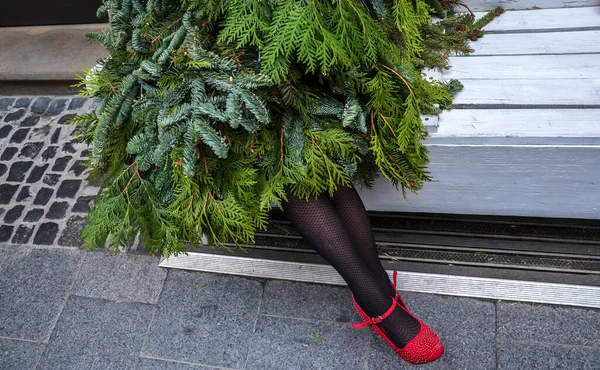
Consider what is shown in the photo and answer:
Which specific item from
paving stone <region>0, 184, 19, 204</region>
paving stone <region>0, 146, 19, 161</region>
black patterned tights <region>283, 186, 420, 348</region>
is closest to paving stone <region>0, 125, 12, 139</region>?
paving stone <region>0, 146, 19, 161</region>

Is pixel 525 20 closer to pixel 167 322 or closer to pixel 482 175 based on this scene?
pixel 482 175

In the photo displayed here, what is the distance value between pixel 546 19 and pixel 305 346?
6.17 ft

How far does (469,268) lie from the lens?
257cm

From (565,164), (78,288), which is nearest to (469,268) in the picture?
(565,164)

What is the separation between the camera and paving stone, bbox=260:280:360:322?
8.39 feet

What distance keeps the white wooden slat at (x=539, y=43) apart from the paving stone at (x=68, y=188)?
2.36 metres

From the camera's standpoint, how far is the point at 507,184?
237 cm

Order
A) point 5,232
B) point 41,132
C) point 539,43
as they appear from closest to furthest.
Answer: point 539,43
point 5,232
point 41,132

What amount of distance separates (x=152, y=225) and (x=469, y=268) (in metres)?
1.40

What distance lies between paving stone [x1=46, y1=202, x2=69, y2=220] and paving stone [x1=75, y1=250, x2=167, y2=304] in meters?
0.40

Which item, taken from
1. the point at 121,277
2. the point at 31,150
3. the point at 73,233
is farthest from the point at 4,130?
the point at 121,277

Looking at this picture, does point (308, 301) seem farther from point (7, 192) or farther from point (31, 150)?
point (31, 150)

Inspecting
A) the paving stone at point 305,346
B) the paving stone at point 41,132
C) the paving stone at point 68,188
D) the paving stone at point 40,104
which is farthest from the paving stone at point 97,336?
the paving stone at point 40,104

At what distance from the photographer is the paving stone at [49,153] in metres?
3.65
